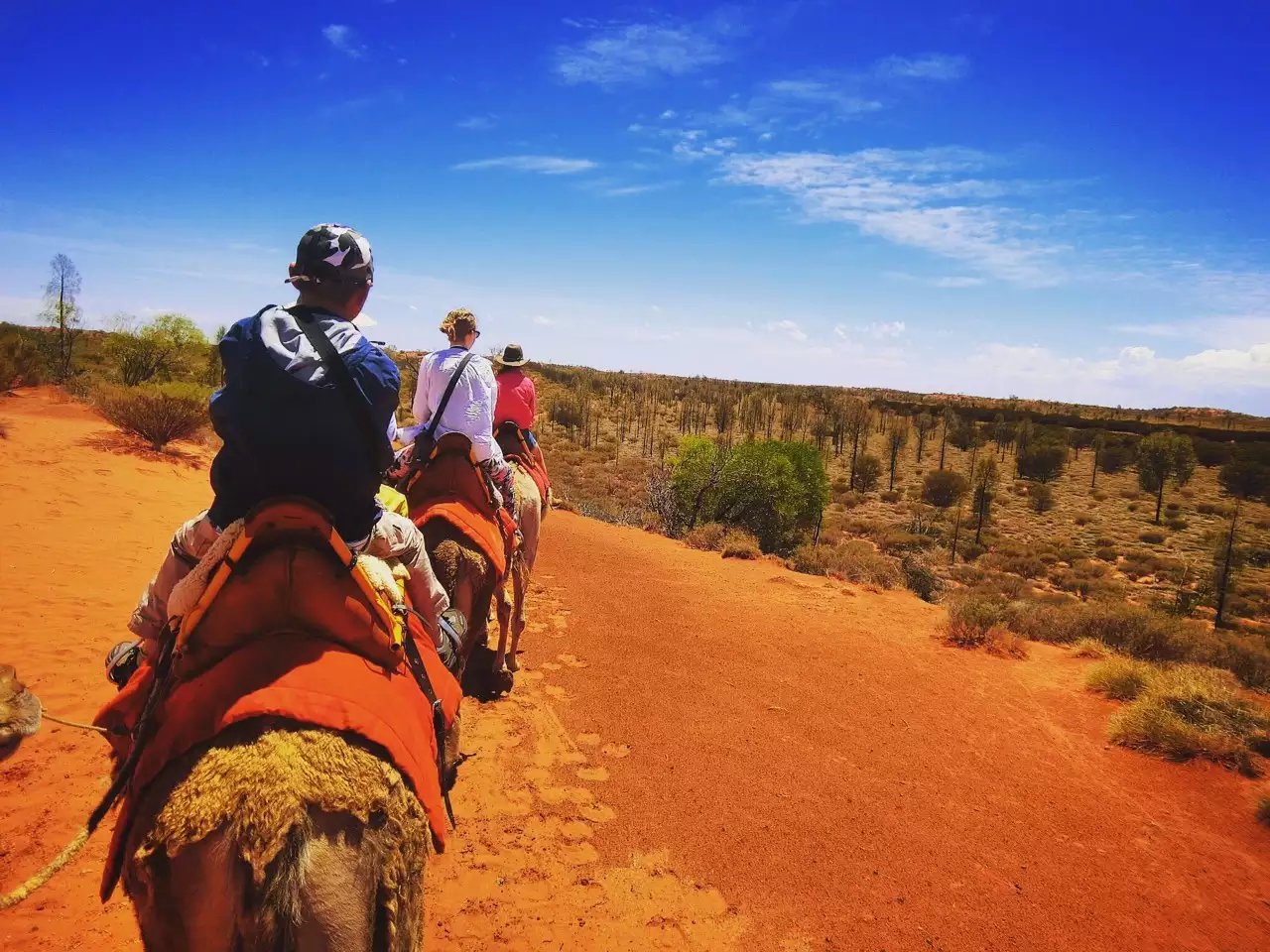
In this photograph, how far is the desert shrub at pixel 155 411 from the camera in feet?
55.3

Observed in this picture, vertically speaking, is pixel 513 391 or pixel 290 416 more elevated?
pixel 513 391

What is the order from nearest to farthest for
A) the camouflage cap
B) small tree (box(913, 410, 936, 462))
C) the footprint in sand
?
the camouflage cap < the footprint in sand < small tree (box(913, 410, 936, 462))

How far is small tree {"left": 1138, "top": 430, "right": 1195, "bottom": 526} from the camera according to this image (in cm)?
4375

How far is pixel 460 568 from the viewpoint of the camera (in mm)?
4793

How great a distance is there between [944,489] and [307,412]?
152 feet

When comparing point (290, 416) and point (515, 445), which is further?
point (515, 445)

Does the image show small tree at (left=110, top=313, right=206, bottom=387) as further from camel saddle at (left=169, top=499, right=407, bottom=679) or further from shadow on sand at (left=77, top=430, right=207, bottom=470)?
camel saddle at (left=169, top=499, right=407, bottom=679)

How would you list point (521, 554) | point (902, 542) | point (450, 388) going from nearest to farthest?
point (450, 388)
point (521, 554)
point (902, 542)

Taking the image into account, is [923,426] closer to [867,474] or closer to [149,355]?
[867,474]

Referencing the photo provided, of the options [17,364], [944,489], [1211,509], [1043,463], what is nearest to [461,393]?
Answer: [17,364]

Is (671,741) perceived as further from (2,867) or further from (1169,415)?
(1169,415)

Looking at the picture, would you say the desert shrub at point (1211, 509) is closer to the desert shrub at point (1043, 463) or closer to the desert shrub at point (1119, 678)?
the desert shrub at point (1043, 463)

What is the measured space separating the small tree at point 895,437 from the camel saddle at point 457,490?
45.5m

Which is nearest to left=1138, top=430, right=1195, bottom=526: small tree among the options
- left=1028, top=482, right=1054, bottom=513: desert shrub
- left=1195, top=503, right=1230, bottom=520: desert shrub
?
left=1195, top=503, right=1230, bottom=520: desert shrub
